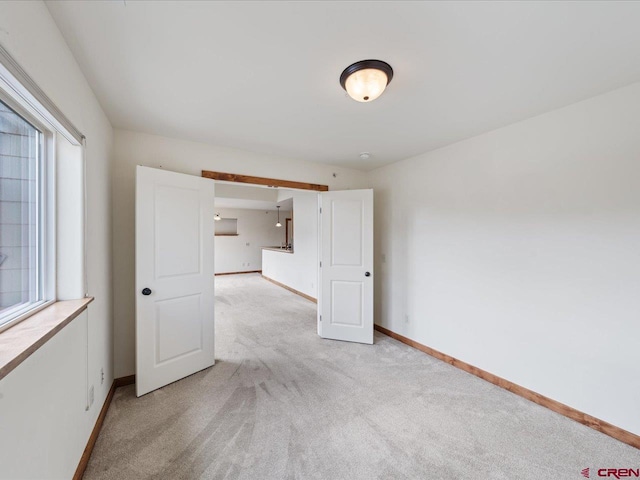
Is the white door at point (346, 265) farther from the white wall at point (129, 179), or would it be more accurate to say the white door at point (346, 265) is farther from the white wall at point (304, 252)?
the white wall at point (304, 252)

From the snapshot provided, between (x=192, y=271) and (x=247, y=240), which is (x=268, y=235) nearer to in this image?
(x=247, y=240)

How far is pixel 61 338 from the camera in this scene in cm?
134

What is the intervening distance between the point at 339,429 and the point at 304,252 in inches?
177

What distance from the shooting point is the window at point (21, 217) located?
120 centimetres

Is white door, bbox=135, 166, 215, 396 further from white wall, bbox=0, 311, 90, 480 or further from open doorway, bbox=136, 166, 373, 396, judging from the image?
white wall, bbox=0, 311, 90, 480

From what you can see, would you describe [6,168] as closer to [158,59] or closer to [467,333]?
[158,59]

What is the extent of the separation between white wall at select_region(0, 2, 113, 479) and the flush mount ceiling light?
59.1 inches

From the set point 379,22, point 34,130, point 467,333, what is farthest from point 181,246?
point 467,333

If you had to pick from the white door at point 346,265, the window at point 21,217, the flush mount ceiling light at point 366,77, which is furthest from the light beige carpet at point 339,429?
the flush mount ceiling light at point 366,77

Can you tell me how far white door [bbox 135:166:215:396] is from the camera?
2432mm

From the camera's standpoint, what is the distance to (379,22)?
1.33m

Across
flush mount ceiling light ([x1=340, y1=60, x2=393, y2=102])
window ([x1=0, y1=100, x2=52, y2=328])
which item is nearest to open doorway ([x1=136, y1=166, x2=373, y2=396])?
window ([x1=0, y1=100, x2=52, y2=328])

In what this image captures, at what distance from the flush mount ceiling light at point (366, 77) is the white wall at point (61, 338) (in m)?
A: 1.50

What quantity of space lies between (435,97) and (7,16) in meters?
2.28
